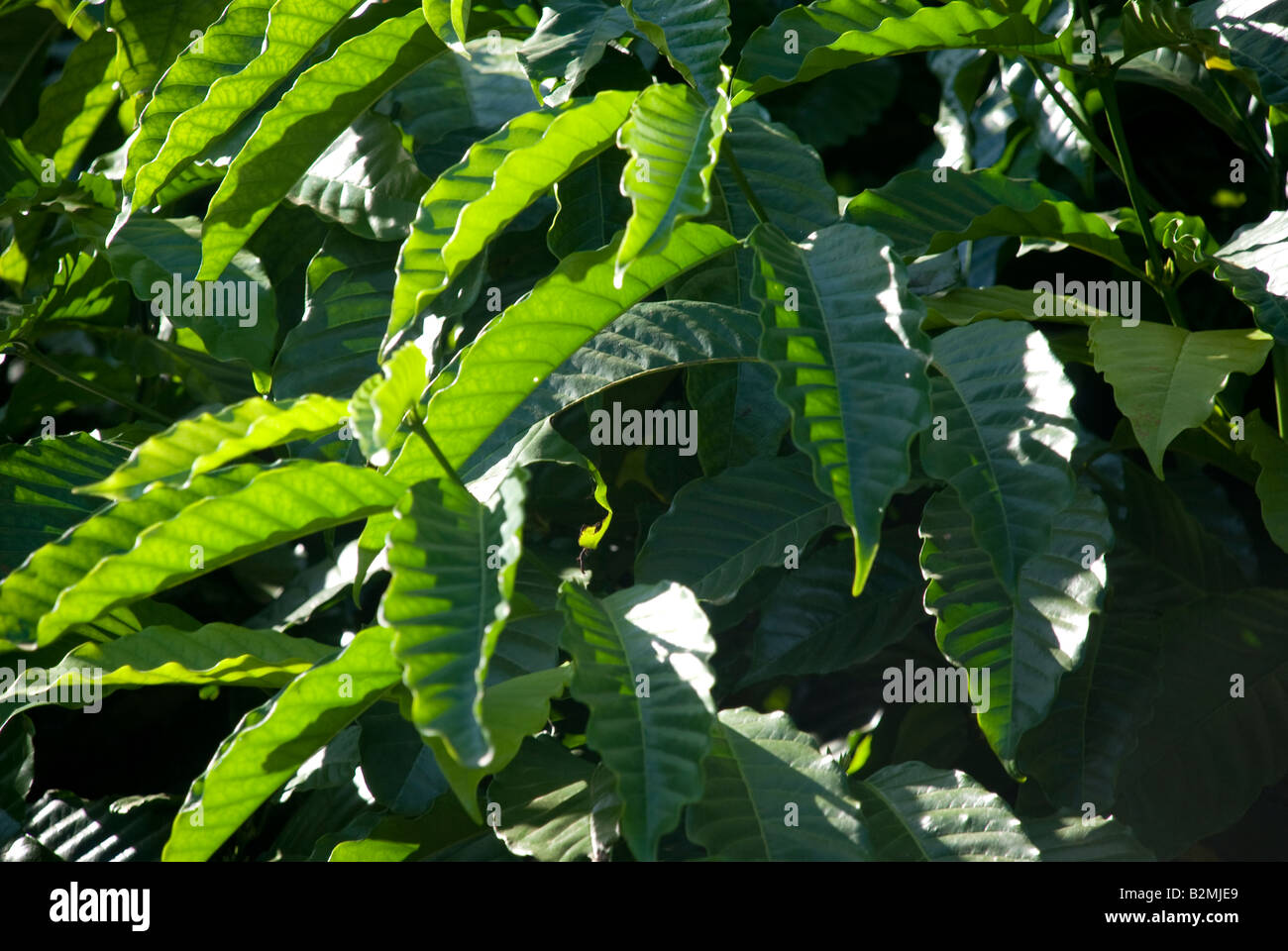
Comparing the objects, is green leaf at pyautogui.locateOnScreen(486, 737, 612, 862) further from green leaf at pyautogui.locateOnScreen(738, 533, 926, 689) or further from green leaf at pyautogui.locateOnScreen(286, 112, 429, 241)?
green leaf at pyautogui.locateOnScreen(286, 112, 429, 241)

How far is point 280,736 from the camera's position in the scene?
0.82 meters

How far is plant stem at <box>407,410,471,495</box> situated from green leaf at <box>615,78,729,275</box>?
0.21 m

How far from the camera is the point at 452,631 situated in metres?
0.69

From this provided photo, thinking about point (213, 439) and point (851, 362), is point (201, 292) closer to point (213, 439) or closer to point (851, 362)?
point (213, 439)

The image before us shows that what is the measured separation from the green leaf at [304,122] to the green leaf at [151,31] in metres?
0.43

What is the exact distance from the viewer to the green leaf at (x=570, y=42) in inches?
40.3

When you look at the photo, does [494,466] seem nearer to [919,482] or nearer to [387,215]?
[387,215]

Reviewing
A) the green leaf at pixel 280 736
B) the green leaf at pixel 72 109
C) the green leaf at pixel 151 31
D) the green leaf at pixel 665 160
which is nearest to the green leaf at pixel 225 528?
the green leaf at pixel 280 736

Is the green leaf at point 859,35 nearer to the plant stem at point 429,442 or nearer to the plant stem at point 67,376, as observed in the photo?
the plant stem at point 429,442

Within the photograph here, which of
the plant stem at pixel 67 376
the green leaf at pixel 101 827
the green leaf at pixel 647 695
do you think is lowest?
the green leaf at pixel 101 827

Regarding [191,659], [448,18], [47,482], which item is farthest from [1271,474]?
[47,482]

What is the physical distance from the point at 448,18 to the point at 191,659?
0.65 metres
